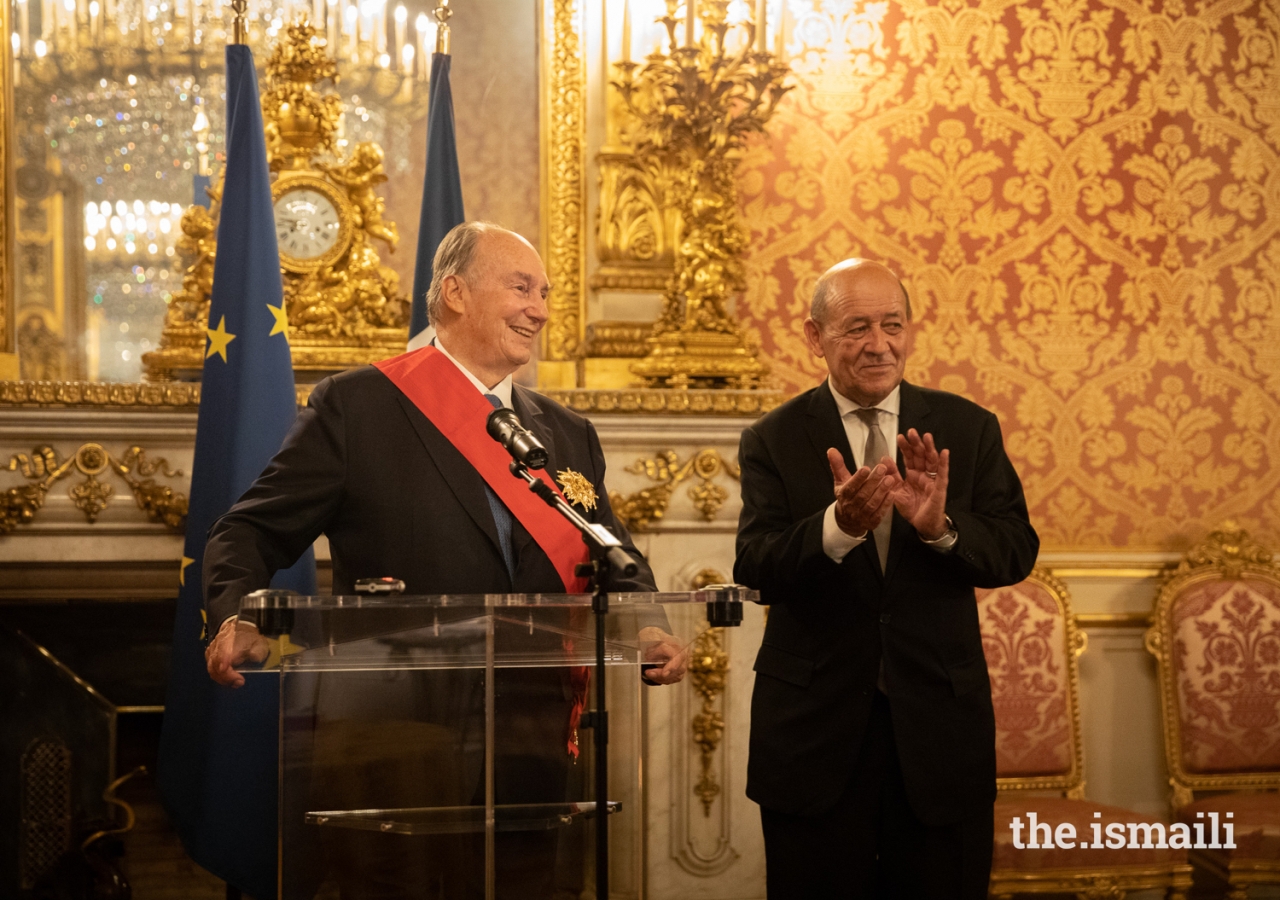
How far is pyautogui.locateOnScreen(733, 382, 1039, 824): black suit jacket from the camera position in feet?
6.53

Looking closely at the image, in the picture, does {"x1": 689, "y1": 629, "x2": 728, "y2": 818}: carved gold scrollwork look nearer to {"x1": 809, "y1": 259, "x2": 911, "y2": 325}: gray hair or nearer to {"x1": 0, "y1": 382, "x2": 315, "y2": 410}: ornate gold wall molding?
{"x1": 809, "y1": 259, "x2": 911, "y2": 325}: gray hair

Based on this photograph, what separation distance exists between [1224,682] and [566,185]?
7.84 ft

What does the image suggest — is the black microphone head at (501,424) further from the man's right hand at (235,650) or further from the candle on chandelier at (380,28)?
the candle on chandelier at (380,28)

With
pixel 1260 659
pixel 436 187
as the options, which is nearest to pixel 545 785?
pixel 436 187

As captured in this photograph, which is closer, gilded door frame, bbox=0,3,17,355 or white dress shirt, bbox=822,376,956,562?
white dress shirt, bbox=822,376,956,562

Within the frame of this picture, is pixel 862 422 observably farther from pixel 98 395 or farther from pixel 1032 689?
pixel 98 395

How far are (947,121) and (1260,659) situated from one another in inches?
73.0

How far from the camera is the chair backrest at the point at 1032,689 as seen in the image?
3.48 meters

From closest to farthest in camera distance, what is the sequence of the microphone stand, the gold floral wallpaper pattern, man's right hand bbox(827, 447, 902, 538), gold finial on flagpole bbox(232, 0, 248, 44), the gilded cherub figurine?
the microphone stand < man's right hand bbox(827, 447, 902, 538) < gold finial on flagpole bbox(232, 0, 248, 44) < the gilded cherub figurine < the gold floral wallpaper pattern

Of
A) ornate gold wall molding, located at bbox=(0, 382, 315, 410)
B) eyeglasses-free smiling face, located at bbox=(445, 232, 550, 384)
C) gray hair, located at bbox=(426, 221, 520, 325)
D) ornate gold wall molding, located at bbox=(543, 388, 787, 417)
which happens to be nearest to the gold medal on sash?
eyeglasses-free smiling face, located at bbox=(445, 232, 550, 384)

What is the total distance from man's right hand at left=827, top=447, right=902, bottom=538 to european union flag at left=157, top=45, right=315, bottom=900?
55.4 inches

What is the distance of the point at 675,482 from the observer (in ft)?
11.0

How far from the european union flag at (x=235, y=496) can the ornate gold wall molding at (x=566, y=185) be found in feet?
3.01

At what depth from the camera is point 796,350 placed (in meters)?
3.86
